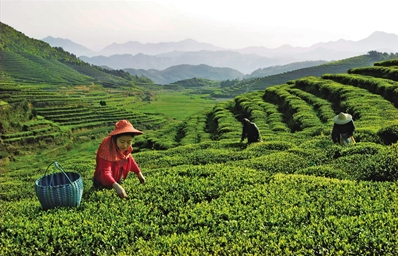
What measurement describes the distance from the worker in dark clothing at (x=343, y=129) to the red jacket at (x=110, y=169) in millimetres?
8491

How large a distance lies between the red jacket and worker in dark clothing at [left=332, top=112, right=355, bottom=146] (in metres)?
8.49

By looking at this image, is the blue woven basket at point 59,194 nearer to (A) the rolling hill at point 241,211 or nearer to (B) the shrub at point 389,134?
(A) the rolling hill at point 241,211

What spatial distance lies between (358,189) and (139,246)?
4.70 meters

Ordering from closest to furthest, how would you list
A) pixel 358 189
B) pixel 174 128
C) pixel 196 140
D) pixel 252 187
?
pixel 358 189 → pixel 252 187 → pixel 196 140 → pixel 174 128

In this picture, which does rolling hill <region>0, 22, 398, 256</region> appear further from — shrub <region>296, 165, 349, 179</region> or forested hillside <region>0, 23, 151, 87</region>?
forested hillside <region>0, 23, 151, 87</region>

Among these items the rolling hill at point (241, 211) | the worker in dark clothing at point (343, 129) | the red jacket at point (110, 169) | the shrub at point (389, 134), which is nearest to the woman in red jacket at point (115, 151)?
the red jacket at point (110, 169)

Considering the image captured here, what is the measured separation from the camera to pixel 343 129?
1231 cm

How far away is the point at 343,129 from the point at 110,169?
373 inches

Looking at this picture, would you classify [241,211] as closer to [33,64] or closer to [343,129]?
[343,129]

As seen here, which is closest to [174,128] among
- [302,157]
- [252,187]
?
[302,157]

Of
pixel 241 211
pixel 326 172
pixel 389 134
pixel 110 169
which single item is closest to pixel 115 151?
pixel 110 169

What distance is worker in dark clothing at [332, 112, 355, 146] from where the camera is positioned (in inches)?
475

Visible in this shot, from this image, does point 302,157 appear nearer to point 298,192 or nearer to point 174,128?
point 298,192

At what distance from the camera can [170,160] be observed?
14586mm
